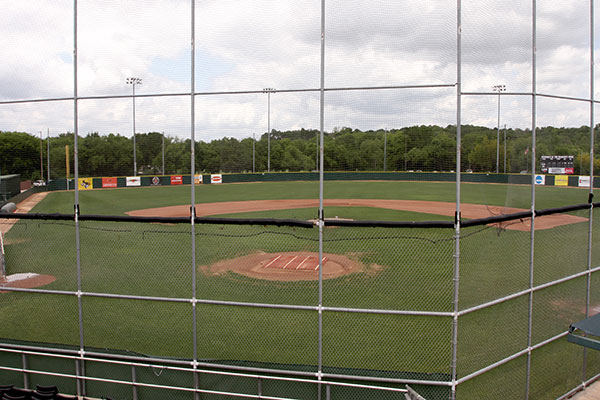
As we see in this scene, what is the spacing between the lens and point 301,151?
8742 mm

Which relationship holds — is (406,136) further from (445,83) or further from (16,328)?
(16,328)

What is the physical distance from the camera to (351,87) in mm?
6535

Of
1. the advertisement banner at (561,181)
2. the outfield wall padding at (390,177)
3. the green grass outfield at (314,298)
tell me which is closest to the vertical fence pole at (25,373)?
the green grass outfield at (314,298)

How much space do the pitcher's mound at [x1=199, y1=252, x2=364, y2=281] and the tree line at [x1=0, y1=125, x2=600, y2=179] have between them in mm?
4375

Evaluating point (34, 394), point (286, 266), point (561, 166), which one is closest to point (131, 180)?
point (286, 266)

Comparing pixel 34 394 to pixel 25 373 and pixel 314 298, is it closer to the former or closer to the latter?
pixel 25 373

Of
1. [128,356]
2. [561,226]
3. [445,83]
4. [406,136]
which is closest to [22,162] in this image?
[128,356]

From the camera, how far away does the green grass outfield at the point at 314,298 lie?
9.25m

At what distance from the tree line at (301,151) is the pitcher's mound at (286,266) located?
14.4 feet

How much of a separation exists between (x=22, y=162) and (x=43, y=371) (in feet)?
13.0

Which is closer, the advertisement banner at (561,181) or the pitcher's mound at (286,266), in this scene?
the pitcher's mound at (286,266)

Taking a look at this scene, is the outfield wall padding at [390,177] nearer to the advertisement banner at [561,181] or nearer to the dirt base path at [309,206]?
the dirt base path at [309,206]

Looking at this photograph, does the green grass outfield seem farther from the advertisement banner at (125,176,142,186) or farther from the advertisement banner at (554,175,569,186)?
the advertisement banner at (554,175,569,186)

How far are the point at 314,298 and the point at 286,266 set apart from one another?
2623mm
